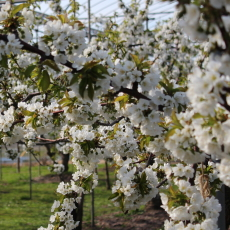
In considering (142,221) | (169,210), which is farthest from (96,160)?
(142,221)

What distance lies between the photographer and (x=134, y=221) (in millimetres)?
7113

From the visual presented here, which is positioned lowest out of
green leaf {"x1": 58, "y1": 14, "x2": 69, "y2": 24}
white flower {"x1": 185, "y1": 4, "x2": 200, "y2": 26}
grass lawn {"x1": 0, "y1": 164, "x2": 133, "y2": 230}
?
grass lawn {"x1": 0, "y1": 164, "x2": 133, "y2": 230}

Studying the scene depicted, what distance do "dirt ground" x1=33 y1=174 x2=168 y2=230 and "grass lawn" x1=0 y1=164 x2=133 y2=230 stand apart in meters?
0.31

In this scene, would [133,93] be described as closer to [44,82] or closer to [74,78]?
[74,78]

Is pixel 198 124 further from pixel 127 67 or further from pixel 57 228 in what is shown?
pixel 57 228

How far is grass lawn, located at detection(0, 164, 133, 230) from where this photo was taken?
7.12 m

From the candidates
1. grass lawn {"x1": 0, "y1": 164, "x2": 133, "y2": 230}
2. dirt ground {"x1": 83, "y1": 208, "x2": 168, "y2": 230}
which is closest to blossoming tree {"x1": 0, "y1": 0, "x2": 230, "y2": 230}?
dirt ground {"x1": 83, "y1": 208, "x2": 168, "y2": 230}

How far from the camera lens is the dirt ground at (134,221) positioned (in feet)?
22.2

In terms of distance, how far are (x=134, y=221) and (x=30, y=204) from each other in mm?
2991

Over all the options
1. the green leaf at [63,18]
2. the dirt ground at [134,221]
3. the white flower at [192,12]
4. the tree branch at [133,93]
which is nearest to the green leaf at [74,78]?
the tree branch at [133,93]

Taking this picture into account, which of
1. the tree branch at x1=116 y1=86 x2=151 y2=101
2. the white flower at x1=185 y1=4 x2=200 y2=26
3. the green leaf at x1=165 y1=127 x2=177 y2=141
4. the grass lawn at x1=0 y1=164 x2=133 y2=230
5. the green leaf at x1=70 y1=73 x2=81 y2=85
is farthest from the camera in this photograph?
the grass lawn at x1=0 y1=164 x2=133 y2=230

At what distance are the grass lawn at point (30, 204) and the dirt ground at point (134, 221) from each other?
0.31 meters

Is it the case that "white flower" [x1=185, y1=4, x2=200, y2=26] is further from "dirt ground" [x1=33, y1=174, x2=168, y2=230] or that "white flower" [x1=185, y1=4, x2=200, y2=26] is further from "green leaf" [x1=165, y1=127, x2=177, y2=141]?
"dirt ground" [x1=33, y1=174, x2=168, y2=230]

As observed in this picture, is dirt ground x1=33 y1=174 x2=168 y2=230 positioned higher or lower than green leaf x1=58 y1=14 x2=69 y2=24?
lower
